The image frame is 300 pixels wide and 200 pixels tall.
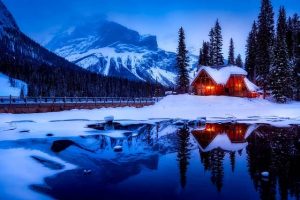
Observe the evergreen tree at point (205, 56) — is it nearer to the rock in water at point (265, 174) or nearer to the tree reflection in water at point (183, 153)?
the tree reflection in water at point (183, 153)

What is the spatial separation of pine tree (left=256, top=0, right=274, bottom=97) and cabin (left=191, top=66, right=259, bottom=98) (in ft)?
15.7

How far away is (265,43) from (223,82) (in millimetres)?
16428

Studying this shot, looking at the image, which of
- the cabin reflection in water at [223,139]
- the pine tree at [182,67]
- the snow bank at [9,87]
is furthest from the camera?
the snow bank at [9,87]

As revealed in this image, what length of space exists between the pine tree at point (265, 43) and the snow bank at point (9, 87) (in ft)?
315

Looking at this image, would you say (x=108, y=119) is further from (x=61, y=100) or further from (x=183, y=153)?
(x=61, y=100)

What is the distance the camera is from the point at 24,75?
14975 centimetres

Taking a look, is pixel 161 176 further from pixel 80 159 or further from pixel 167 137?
pixel 167 137

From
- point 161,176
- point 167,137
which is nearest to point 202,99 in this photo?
point 167,137

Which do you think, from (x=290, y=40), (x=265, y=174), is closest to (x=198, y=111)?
(x=265, y=174)

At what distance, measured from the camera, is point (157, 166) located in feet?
56.0

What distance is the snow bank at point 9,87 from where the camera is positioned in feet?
443

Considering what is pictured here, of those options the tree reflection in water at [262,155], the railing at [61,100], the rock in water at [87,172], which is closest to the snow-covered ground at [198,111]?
the railing at [61,100]

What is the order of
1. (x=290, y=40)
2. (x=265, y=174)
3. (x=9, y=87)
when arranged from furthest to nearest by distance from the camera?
(x=9, y=87) < (x=290, y=40) < (x=265, y=174)

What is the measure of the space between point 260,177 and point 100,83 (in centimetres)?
15065
